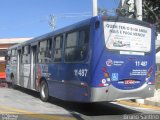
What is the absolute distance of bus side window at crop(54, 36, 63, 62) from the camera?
1310 centimetres

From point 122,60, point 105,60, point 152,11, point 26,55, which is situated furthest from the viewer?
point 152,11

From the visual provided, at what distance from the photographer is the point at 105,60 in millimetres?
10891

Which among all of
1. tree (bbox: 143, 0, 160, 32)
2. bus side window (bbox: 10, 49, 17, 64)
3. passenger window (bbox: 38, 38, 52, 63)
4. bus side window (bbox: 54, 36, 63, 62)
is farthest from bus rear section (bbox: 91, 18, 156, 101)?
bus side window (bbox: 10, 49, 17, 64)

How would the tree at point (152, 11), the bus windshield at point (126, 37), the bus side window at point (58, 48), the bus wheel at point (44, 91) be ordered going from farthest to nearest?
the tree at point (152, 11) < the bus wheel at point (44, 91) < the bus side window at point (58, 48) < the bus windshield at point (126, 37)

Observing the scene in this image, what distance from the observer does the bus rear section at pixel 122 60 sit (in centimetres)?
1077

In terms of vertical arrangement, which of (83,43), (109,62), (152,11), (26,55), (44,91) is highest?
(152,11)

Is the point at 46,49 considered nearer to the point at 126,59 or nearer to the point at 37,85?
the point at 37,85

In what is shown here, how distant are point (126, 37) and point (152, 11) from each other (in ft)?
23.7

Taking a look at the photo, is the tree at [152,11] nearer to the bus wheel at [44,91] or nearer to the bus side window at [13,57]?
the bus wheel at [44,91]

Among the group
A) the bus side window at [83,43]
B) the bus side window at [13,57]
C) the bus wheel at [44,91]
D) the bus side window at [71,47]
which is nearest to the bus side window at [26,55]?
the bus side window at [13,57]

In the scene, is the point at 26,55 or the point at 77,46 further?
the point at 26,55

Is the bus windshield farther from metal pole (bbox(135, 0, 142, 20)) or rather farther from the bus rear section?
metal pole (bbox(135, 0, 142, 20))

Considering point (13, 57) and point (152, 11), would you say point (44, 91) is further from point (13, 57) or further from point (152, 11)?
point (152, 11)

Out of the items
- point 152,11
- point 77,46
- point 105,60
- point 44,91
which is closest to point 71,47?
point 77,46
